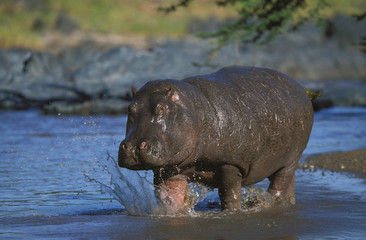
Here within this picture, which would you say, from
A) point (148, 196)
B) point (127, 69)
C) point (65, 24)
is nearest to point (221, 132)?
point (148, 196)

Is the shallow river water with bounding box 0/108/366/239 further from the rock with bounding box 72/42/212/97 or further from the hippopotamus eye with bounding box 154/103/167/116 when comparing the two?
the rock with bounding box 72/42/212/97

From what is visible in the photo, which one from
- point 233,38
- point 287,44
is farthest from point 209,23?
point 233,38

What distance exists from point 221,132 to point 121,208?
129 centimetres

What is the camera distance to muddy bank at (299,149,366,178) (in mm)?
8906

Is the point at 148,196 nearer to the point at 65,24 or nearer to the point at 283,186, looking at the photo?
the point at 283,186

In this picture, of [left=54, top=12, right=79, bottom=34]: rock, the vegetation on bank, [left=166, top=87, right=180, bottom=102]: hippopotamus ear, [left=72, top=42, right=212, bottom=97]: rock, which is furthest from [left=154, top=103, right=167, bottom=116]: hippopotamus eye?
[left=54, top=12, right=79, bottom=34]: rock

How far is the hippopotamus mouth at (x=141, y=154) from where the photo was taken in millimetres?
5094

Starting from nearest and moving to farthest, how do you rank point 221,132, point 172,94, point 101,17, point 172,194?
point 172,94 → point 221,132 → point 172,194 → point 101,17

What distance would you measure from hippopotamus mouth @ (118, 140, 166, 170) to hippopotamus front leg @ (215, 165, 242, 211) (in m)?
0.91

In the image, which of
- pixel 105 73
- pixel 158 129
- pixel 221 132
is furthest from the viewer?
pixel 105 73

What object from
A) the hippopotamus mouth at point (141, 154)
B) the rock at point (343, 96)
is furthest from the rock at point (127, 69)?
the hippopotamus mouth at point (141, 154)

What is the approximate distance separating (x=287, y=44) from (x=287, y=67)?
2.22 metres

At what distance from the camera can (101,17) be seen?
1219 inches

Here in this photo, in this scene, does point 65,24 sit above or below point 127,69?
above
